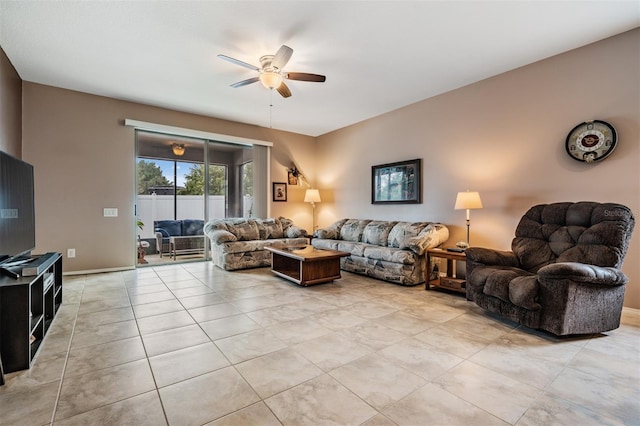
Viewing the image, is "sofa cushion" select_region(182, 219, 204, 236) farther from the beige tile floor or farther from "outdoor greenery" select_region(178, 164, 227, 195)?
the beige tile floor

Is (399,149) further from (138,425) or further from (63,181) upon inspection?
(63,181)

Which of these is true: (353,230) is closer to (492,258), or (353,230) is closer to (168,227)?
(492,258)

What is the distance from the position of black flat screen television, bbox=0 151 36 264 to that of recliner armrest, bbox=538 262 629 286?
13.1 feet

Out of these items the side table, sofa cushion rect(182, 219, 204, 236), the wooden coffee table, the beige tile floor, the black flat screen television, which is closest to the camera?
the beige tile floor

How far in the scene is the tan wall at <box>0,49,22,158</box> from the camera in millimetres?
3256

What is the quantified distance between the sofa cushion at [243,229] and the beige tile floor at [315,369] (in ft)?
6.82

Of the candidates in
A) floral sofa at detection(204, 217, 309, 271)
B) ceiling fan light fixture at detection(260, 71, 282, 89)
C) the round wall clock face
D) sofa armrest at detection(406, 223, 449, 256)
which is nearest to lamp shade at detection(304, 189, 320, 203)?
floral sofa at detection(204, 217, 309, 271)

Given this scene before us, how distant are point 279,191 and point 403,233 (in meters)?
3.08

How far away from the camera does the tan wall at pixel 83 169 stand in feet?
13.5

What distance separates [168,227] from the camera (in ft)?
18.3

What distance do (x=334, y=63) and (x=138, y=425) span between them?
11.8 ft

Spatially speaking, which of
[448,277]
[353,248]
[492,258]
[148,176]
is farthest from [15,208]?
[448,277]

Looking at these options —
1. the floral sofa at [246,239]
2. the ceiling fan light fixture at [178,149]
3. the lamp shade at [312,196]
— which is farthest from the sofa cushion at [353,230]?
the ceiling fan light fixture at [178,149]

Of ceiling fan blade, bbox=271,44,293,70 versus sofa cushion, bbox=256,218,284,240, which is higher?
ceiling fan blade, bbox=271,44,293,70
